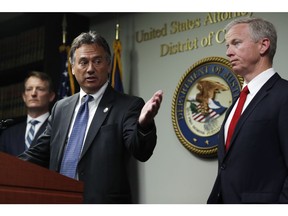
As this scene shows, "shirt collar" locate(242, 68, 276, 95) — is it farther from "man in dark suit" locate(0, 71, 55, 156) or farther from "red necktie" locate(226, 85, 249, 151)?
"man in dark suit" locate(0, 71, 55, 156)

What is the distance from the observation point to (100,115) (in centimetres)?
257

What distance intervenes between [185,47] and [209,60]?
1.05ft

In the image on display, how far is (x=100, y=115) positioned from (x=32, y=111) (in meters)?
1.74

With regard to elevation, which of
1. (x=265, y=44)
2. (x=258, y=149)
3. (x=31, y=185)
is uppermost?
(x=265, y=44)

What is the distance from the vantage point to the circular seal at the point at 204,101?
3.73 meters

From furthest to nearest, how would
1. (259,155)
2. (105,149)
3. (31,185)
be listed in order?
(105,149)
(259,155)
(31,185)

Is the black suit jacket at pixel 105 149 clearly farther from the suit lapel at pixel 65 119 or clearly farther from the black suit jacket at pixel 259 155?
the black suit jacket at pixel 259 155

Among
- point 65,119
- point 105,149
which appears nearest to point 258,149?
point 105,149

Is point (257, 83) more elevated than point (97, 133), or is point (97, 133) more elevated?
point (257, 83)

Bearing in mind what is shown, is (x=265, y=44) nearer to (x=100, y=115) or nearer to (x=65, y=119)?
(x=100, y=115)

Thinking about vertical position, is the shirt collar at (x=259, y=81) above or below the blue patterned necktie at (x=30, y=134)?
above

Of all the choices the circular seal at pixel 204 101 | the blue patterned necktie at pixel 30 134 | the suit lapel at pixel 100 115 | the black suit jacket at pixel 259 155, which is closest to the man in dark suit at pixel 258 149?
the black suit jacket at pixel 259 155

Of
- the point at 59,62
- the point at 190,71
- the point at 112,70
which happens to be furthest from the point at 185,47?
the point at 59,62

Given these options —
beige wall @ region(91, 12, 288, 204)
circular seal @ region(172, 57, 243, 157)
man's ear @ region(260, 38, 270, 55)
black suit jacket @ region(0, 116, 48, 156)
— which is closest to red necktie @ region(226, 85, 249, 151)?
man's ear @ region(260, 38, 270, 55)
